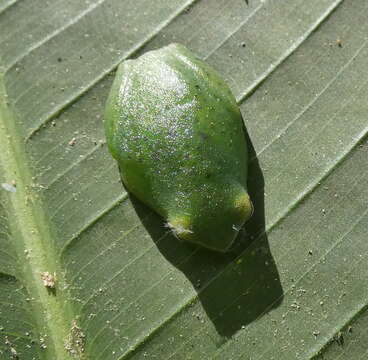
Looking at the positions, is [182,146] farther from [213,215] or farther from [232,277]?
[232,277]

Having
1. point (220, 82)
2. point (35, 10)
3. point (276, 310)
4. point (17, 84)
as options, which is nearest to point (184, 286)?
point (276, 310)

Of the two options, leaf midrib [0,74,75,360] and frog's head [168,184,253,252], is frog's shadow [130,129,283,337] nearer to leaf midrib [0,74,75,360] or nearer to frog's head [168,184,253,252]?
frog's head [168,184,253,252]

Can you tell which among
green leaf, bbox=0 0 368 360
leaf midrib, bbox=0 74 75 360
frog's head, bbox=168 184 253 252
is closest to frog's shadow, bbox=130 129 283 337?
green leaf, bbox=0 0 368 360

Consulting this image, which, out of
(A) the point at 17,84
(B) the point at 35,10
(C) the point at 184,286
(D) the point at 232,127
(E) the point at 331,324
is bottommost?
(E) the point at 331,324

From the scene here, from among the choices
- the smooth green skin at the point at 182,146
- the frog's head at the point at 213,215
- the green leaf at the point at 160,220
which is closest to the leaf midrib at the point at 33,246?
the green leaf at the point at 160,220

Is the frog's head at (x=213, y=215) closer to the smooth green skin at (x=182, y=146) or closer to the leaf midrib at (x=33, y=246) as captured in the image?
the smooth green skin at (x=182, y=146)

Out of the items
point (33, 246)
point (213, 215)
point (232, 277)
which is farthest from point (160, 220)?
point (33, 246)

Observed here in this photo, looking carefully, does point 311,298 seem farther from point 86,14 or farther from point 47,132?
point 86,14

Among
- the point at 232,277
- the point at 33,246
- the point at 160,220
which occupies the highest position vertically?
the point at 33,246
